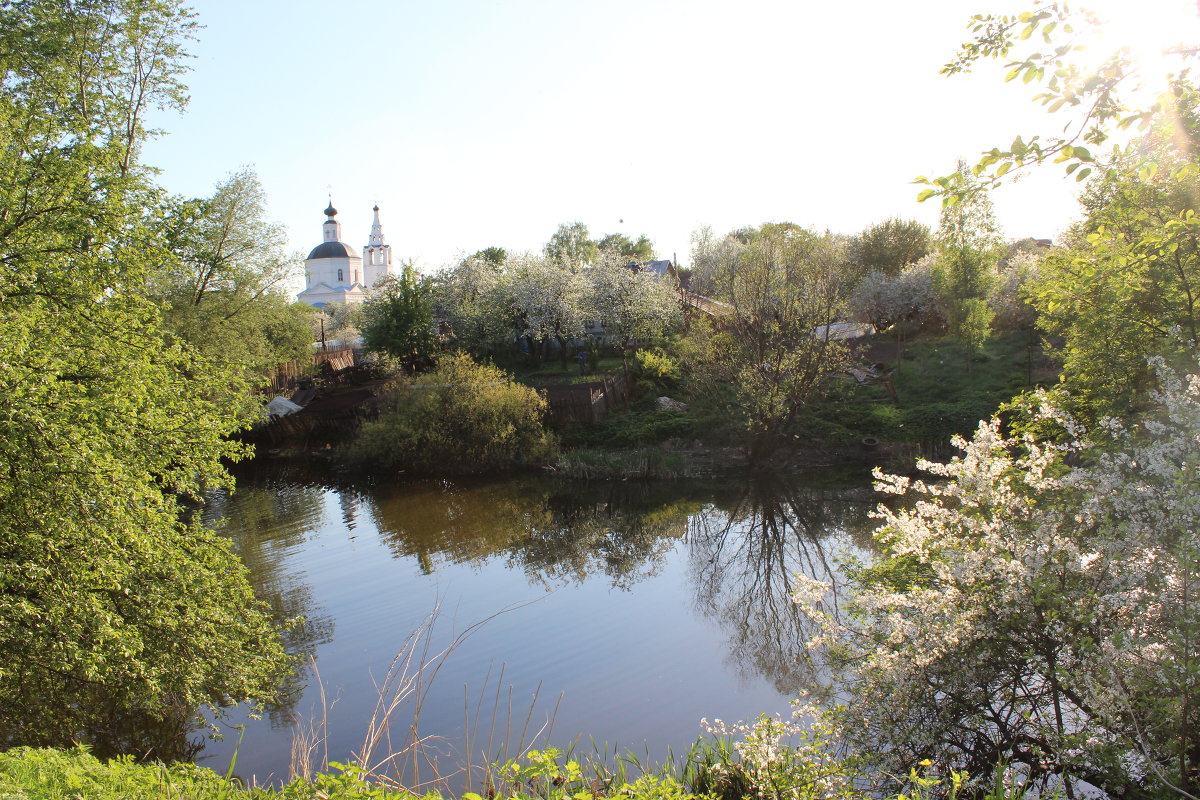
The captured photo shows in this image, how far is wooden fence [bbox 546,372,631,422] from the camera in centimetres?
3272

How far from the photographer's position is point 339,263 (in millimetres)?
120875

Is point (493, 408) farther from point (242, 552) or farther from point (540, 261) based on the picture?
point (540, 261)

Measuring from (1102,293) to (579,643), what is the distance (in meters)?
9.38

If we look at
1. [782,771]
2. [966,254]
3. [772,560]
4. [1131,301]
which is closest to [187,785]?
[782,771]

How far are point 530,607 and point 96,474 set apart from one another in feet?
30.0

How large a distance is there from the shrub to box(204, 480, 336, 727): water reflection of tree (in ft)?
9.60

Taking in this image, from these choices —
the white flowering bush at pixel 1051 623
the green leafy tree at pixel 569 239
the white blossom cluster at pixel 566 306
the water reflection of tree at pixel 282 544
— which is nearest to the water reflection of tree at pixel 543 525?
the water reflection of tree at pixel 282 544

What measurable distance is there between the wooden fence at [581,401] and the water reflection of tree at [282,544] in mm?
8869

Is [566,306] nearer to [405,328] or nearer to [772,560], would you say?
[405,328]

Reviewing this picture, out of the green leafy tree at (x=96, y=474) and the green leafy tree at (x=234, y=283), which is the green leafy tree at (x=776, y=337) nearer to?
the green leafy tree at (x=234, y=283)

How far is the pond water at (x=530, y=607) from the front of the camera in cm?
1059

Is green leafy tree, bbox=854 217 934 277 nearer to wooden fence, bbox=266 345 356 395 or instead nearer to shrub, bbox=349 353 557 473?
shrub, bbox=349 353 557 473

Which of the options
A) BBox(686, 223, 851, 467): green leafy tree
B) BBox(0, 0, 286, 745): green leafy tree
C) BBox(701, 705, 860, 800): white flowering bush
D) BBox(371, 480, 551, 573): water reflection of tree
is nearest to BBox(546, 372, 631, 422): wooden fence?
BBox(371, 480, 551, 573): water reflection of tree

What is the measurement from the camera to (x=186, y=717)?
11.0 meters
